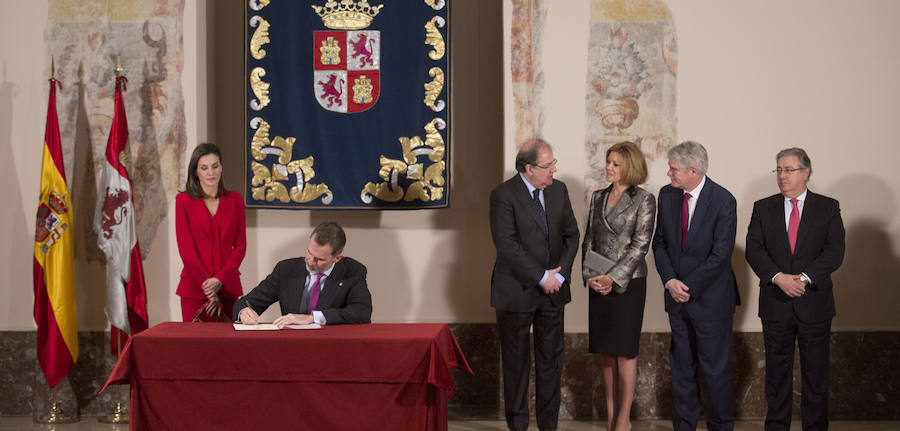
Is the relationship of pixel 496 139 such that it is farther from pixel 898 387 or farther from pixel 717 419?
pixel 898 387

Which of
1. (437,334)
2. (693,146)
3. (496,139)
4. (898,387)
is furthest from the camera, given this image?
(496,139)

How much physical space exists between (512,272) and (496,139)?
5.97 feet

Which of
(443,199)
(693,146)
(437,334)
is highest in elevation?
(693,146)

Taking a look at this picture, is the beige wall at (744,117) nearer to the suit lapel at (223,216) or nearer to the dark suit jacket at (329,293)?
the suit lapel at (223,216)

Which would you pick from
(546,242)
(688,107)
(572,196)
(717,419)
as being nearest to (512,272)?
(546,242)

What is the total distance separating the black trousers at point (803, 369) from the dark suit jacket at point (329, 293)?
99.6 inches

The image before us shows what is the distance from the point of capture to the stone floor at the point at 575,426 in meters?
5.92

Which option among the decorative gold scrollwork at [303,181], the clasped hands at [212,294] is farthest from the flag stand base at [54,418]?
the decorative gold scrollwork at [303,181]

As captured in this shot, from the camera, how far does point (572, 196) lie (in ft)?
20.4

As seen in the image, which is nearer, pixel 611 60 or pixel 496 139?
pixel 611 60

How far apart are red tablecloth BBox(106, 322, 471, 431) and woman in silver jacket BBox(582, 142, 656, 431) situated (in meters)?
1.51

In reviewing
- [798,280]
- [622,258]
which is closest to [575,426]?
[622,258]

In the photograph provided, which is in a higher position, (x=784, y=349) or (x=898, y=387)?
(x=784, y=349)

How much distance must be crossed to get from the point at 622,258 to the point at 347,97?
2443mm
